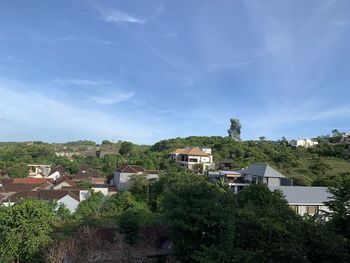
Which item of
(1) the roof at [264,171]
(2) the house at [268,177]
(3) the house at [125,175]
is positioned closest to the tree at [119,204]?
(3) the house at [125,175]

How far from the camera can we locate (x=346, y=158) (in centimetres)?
4638

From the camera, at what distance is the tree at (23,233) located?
37.7 feet

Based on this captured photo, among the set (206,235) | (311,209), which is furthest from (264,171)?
(206,235)

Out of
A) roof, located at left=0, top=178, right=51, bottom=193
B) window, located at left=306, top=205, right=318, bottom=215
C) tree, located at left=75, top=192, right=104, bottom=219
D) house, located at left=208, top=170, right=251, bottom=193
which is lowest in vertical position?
tree, located at left=75, top=192, right=104, bottom=219

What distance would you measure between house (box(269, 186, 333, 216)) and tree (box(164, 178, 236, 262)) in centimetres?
1233

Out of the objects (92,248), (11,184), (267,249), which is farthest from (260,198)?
(11,184)

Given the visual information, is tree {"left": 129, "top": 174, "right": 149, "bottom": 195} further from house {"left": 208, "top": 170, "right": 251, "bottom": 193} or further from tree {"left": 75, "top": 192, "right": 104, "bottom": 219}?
house {"left": 208, "top": 170, "right": 251, "bottom": 193}

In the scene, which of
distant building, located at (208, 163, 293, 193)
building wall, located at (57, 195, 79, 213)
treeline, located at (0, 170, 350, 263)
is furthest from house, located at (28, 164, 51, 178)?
treeline, located at (0, 170, 350, 263)

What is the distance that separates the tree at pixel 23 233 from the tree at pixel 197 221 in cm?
480

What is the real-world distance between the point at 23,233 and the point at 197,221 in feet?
20.9

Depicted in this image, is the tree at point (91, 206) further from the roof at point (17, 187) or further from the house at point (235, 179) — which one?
the house at point (235, 179)

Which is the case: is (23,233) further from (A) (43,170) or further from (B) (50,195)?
(A) (43,170)

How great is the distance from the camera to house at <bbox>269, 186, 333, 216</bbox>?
71.8ft

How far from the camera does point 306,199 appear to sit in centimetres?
2227
